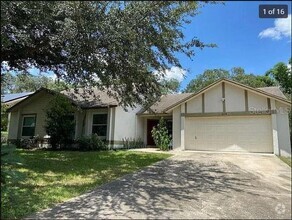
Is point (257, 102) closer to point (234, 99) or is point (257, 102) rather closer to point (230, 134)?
point (234, 99)

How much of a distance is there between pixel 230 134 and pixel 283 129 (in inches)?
115

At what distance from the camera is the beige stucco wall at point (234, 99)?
17.7 meters

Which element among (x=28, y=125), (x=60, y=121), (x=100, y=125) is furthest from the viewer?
(x=28, y=125)

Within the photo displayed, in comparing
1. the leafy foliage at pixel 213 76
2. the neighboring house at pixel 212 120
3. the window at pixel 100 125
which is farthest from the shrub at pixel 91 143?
the leafy foliage at pixel 213 76

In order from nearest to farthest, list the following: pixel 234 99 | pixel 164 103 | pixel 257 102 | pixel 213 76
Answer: pixel 257 102
pixel 234 99
pixel 164 103
pixel 213 76

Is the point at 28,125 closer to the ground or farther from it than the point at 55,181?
farther from it

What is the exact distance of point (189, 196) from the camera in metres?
7.62

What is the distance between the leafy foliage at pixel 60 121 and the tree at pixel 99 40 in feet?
22.9

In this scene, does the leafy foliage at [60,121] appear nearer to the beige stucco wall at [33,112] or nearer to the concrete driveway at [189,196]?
the beige stucco wall at [33,112]

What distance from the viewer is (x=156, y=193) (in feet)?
25.8

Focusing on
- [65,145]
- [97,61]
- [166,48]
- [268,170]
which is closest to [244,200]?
[268,170]

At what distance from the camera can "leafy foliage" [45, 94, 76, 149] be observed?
19.9 meters

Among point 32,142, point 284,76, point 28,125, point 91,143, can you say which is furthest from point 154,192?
point 284,76

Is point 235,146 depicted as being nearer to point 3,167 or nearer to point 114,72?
point 114,72
